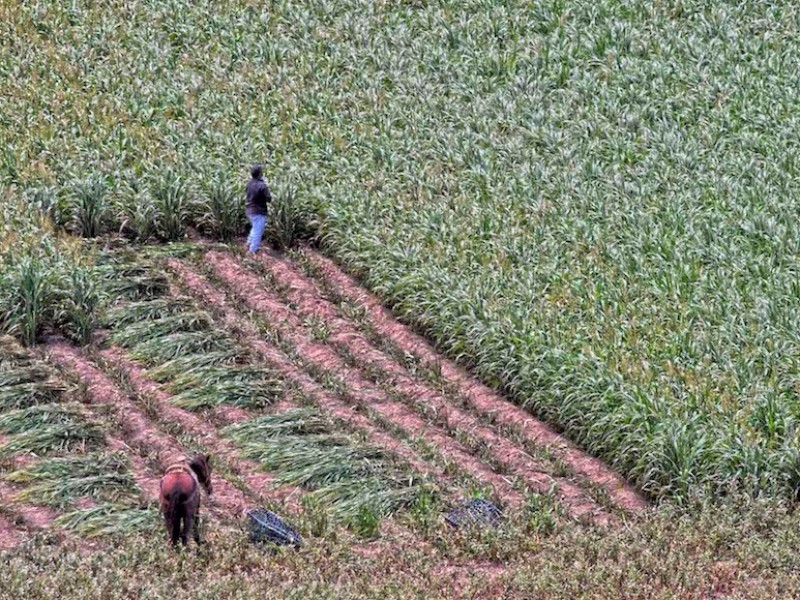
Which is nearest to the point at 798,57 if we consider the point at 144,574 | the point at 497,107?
the point at 497,107

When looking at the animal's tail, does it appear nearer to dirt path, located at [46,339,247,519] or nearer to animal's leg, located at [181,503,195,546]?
animal's leg, located at [181,503,195,546]

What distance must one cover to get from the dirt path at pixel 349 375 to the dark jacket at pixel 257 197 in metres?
0.69

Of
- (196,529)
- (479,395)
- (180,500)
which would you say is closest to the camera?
(180,500)

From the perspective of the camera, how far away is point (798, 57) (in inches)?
1115

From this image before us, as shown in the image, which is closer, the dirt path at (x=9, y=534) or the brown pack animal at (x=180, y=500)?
the brown pack animal at (x=180, y=500)

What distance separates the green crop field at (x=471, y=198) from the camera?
17.6 m

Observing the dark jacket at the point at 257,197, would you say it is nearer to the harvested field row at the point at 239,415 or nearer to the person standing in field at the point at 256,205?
the person standing in field at the point at 256,205

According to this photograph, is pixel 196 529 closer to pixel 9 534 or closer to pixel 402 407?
pixel 9 534

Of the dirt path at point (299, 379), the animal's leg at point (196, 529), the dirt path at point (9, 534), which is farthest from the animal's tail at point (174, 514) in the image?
Result: the dirt path at point (299, 379)

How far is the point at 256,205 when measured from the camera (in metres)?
22.6

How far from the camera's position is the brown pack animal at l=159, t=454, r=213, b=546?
14.1 metres

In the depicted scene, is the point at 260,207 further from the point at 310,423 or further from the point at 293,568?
the point at 293,568

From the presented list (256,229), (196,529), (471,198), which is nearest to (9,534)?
(196,529)

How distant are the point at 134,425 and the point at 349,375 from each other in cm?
272
